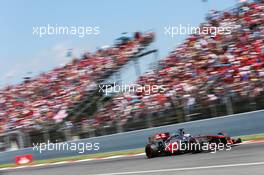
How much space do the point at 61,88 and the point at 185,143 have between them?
10.3m

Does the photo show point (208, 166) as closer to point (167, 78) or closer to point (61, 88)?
point (167, 78)

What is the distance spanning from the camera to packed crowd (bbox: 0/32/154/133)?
2059 cm

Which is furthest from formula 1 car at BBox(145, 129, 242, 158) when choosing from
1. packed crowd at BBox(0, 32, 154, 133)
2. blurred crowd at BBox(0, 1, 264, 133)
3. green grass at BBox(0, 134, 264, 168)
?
packed crowd at BBox(0, 32, 154, 133)

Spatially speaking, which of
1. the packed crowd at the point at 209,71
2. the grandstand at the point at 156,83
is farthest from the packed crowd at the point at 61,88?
the packed crowd at the point at 209,71

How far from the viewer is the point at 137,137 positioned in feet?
54.5

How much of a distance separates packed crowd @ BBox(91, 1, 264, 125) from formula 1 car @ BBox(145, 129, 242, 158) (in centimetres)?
150

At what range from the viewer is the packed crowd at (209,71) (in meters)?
13.9

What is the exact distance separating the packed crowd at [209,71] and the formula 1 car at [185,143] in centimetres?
150

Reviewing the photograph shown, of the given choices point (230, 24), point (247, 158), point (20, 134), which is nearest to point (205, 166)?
point (247, 158)

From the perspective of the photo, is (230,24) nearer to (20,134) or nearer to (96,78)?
(96,78)

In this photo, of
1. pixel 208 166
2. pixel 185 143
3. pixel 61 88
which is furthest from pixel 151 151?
pixel 61 88

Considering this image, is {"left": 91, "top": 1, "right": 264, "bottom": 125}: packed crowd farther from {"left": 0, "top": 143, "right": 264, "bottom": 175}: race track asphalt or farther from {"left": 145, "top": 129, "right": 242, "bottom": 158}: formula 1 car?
{"left": 0, "top": 143, "right": 264, "bottom": 175}: race track asphalt

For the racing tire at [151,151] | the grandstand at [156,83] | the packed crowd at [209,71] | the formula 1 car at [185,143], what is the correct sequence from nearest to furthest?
the formula 1 car at [185,143] < the racing tire at [151,151] < the packed crowd at [209,71] < the grandstand at [156,83]

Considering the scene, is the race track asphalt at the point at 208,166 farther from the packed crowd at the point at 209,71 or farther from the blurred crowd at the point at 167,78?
the blurred crowd at the point at 167,78
